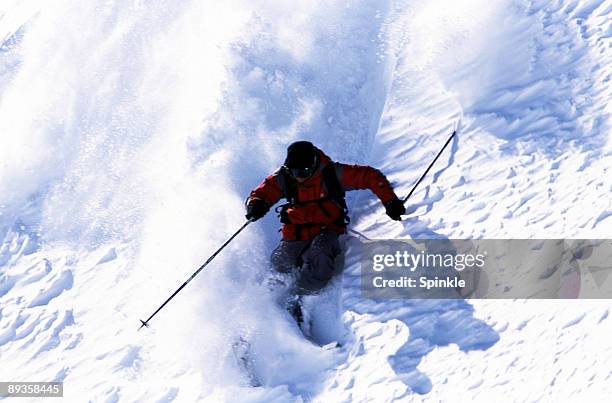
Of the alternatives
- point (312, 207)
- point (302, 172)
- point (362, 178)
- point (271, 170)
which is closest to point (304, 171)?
point (302, 172)

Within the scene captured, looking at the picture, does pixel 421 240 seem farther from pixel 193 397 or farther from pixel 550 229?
pixel 193 397

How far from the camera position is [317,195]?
635cm

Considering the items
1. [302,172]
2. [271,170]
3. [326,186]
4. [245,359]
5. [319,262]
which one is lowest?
[245,359]

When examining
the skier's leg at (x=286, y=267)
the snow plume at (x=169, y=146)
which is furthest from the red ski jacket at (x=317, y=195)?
the snow plume at (x=169, y=146)

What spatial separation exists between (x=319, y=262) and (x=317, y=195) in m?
0.65

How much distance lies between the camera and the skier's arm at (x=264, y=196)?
643 centimetres

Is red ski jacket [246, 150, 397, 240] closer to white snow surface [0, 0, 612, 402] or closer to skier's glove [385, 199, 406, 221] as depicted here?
skier's glove [385, 199, 406, 221]

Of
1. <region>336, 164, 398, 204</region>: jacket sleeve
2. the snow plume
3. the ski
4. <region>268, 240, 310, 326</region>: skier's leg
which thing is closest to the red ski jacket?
<region>336, 164, 398, 204</region>: jacket sleeve

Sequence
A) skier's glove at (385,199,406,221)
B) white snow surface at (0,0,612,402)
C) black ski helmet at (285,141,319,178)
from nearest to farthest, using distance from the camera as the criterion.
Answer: white snow surface at (0,0,612,402) → black ski helmet at (285,141,319,178) → skier's glove at (385,199,406,221)

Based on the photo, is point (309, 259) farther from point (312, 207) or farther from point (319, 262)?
point (312, 207)

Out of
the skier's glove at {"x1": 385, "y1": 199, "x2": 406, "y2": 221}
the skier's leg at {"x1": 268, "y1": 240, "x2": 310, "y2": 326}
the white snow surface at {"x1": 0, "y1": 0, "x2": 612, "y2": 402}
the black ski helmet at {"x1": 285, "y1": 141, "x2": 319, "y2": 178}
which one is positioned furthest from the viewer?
the skier's leg at {"x1": 268, "y1": 240, "x2": 310, "y2": 326}

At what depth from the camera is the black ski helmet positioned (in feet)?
19.8

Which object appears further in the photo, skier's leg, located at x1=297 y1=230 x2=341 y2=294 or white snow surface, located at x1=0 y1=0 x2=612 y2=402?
skier's leg, located at x1=297 y1=230 x2=341 y2=294

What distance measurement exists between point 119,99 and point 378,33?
370cm
